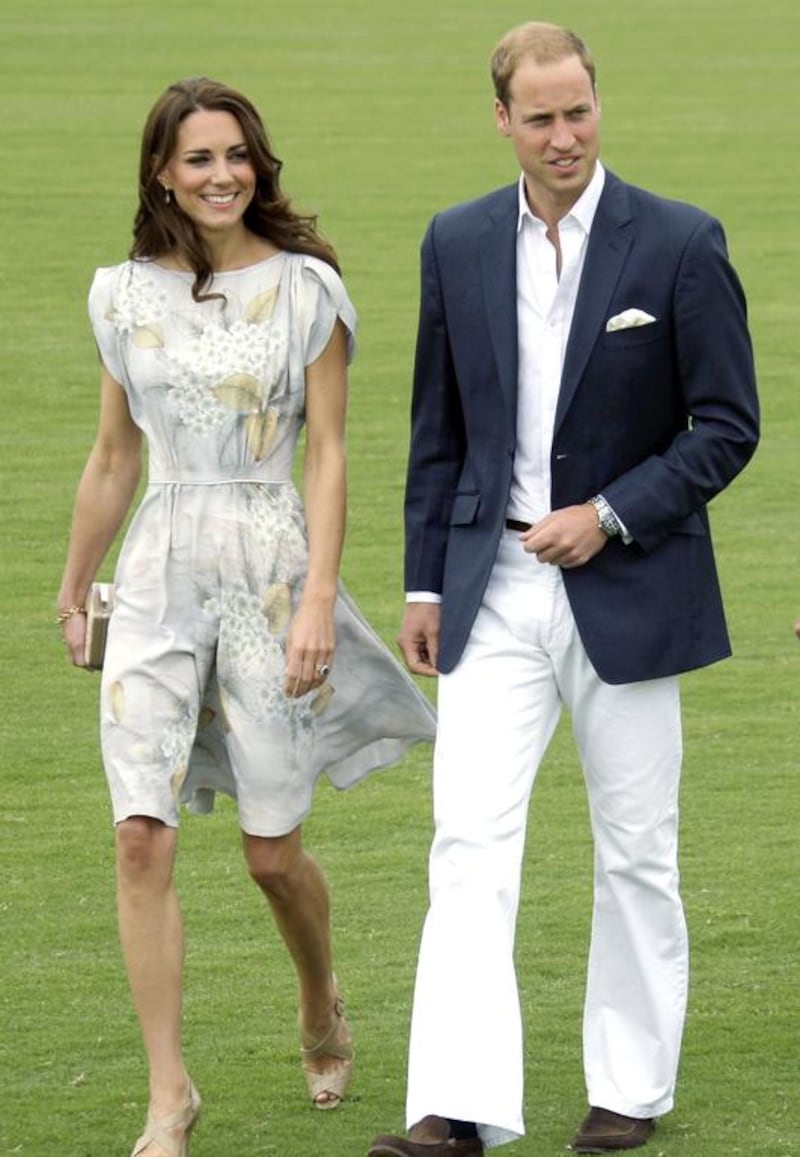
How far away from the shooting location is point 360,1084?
239 inches

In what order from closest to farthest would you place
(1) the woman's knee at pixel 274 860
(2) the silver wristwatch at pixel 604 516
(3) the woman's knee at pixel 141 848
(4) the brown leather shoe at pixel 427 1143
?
(4) the brown leather shoe at pixel 427 1143, (2) the silver wristwatch at pixel 604 516, (3) the woman's knee at pixel 141 848, (1) the woman's knee at pixel 274 860

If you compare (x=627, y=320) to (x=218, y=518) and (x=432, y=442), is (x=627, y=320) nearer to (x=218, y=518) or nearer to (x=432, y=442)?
(x=432, y=442)

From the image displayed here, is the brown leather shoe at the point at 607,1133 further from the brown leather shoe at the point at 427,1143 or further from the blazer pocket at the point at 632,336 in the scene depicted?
the blazer pocket at the point at 632,336

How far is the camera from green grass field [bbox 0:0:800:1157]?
6.01m

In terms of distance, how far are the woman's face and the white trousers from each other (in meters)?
0.82

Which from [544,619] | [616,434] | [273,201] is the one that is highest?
[273,201]

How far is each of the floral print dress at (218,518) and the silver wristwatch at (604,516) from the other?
622mm

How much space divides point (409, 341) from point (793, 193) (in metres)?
6.16

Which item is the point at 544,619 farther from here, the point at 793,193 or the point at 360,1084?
the point at 793,193

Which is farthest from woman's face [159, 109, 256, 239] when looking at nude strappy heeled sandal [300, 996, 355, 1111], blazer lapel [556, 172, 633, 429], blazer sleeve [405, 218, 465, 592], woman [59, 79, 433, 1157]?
nude strappy heeled sandal [300, 996, 355, 1111]

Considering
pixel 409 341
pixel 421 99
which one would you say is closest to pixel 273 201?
pixel 409 341

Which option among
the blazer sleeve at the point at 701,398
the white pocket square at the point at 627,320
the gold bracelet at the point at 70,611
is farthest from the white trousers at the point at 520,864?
the gold bracelet at the point at 70,611

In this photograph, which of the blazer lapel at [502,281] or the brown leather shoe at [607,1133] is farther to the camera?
the brown leather shoe at [607,1133]

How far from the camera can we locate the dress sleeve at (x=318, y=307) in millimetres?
5559
